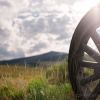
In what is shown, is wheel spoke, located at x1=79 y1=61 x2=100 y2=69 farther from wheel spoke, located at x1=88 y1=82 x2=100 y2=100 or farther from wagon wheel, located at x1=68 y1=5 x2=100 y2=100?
wheel spoke, located at x1=88 y1=82 x2=100 y2=100

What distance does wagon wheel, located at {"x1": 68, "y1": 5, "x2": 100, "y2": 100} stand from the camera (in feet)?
20.7

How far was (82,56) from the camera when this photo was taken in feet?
21.5

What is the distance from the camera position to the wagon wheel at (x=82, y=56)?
6.31 metres

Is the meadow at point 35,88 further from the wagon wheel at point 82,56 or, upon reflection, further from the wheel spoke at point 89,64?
the wheel spoke at point 89,64

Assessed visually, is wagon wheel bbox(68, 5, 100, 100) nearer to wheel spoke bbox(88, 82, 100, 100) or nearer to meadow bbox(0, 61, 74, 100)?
wheel spoke bbox(88, 82, 100, 100)

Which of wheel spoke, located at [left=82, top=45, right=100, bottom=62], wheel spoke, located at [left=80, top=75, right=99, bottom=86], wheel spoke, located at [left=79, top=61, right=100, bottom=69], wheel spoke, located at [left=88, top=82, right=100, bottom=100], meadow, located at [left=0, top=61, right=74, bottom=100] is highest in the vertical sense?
wheel spoke, located at [left=82, top=45, right=100, bottom=62]

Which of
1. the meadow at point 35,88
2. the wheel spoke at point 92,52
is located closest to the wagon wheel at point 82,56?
the wheel spoke at point 92,52

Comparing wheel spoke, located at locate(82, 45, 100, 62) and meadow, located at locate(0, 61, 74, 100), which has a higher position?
wheel spoke, located at locate(82, 45, 100, 62)

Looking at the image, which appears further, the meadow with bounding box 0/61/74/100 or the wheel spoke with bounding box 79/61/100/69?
the meadow with bounding box 0/61/74/100

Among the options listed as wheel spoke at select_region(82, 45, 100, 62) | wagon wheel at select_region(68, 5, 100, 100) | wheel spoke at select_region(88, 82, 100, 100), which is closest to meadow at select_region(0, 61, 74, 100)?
wagon wheel at select_region(68, 5, 100, 100)

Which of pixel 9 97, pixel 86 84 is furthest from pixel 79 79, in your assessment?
pixel 9 97

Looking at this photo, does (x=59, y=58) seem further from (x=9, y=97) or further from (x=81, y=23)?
(x=81, y=23)

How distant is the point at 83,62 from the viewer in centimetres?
650

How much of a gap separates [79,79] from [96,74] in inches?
15.0
